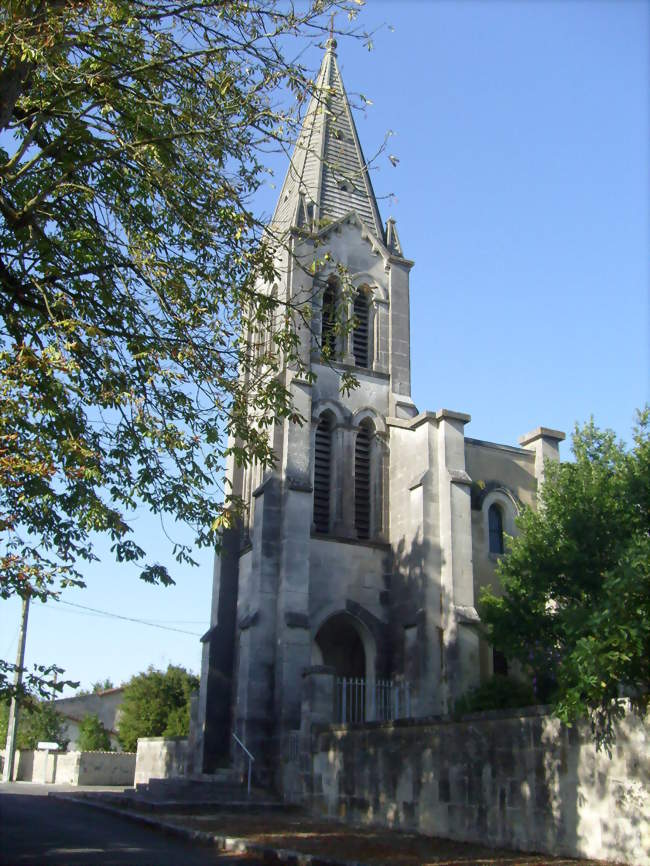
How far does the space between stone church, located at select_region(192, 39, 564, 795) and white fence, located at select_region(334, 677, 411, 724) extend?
59 millimetres

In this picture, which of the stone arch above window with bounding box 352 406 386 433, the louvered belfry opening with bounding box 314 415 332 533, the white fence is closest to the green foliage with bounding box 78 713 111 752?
the white fence

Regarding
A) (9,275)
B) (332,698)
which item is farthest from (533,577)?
(9,275)

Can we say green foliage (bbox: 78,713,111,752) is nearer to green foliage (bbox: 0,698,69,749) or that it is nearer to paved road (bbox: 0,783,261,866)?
green foliage (bbox: 0,698,69,749)

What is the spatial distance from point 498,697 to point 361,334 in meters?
13.9

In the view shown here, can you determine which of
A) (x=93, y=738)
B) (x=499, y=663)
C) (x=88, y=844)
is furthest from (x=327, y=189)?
(x=93, y=738)

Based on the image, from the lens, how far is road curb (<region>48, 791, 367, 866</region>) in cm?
1120

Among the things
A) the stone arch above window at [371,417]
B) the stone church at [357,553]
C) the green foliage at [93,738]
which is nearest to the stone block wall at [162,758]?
the stone church at [357,553]

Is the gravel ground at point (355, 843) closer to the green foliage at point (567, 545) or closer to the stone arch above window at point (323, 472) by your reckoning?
the green foliage at point (567, 545)

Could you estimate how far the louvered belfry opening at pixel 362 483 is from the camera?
87.4 feet

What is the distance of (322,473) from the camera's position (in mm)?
26625

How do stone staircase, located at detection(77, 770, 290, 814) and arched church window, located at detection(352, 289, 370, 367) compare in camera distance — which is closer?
stone staircase, located at detection(77, 770, 290, 814)

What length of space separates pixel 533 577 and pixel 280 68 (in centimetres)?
1162

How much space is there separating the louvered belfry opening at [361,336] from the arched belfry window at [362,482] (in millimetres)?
2566

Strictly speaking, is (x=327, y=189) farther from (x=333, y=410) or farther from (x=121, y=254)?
(x=121, y=254)
